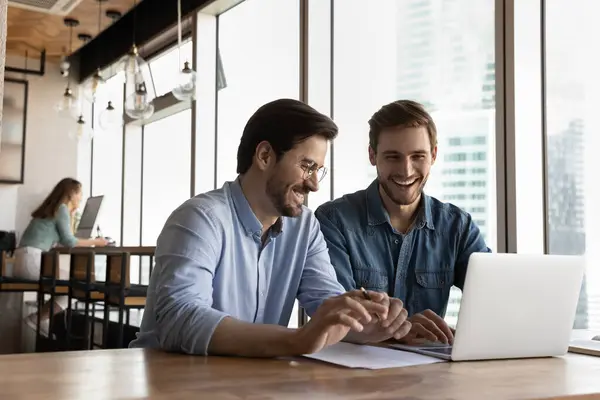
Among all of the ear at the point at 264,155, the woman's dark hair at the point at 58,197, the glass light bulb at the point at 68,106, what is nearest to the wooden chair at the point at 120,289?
the woman's dark hair at the point at 58,197

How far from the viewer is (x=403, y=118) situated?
2266mm

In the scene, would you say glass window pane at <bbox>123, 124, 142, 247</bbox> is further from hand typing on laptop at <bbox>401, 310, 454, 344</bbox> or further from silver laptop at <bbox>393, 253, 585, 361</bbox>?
silver laptop at <bbox>393, 253, 585, 361</bbox>

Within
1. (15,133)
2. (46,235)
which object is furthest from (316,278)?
(15,133)

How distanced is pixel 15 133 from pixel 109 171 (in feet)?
4.18

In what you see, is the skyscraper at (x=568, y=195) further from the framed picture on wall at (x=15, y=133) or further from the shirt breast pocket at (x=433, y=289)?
the framed picture on wall at (x=15, y=133)

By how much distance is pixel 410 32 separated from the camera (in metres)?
3.94

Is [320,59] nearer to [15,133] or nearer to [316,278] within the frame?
[316,278]

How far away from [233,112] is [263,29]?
89 centimetres

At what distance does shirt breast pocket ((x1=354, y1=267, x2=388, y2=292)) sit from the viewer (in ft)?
7.38

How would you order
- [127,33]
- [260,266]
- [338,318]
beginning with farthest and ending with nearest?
[127,33]
[260,266]
[338,318]

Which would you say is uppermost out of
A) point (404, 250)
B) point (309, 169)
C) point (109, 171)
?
point (109, 171)

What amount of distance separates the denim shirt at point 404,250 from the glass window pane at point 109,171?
689cm

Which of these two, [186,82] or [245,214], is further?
[186,82]

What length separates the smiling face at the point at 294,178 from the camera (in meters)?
1.78
